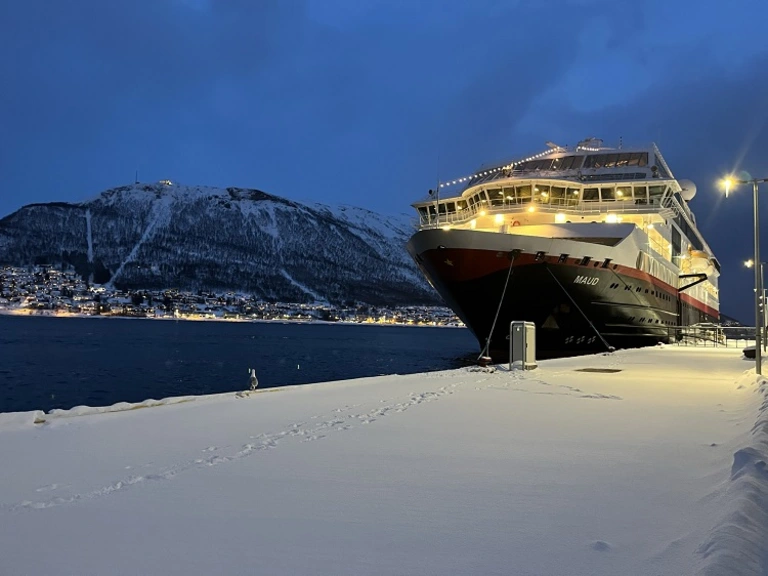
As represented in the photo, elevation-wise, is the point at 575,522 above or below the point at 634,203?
below

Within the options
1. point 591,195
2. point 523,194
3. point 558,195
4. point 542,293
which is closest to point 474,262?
point 542,293

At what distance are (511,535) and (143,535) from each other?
2253 millimetres

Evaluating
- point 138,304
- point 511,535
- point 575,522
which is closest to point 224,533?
point 511,535

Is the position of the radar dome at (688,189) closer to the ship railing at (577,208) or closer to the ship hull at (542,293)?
the ship railing at (577,208)

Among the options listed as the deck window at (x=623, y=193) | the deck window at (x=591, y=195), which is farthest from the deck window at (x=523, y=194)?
the deck window at (x=623, y=193)

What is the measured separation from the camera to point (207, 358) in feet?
137

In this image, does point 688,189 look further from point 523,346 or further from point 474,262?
point 523,346

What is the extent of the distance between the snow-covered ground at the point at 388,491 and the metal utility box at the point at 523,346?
6404 mm

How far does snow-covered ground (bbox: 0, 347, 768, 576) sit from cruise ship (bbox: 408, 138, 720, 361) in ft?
48.1

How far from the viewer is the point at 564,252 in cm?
2389

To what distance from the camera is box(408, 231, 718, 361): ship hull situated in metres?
24.0

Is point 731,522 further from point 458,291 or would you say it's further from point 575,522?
point 458,291

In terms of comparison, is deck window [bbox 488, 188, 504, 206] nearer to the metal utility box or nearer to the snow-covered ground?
the metal utility box

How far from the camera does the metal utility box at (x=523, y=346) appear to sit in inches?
614
